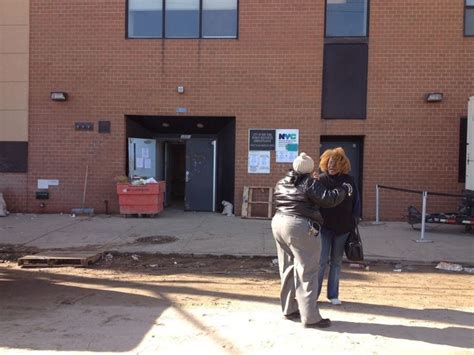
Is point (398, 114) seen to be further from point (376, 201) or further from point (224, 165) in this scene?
point (224, 165)

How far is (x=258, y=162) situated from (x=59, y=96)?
556cm

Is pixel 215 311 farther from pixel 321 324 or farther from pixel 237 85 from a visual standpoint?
pixel 237 85

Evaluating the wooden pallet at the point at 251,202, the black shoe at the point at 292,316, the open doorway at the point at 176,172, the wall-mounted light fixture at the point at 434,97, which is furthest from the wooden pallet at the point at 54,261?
the wall-mounted light fixture at the point at 434,97

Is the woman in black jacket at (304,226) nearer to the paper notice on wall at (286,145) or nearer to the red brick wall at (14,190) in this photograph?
the paper notice on wall at (286,145)

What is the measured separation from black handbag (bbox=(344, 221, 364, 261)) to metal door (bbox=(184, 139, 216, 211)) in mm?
9505

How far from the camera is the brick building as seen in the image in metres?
13.4

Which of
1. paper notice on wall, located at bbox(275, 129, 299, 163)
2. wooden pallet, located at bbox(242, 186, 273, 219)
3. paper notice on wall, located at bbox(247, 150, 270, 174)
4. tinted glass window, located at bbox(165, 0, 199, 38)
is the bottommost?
wooden pallet, located at bbox(242, 186, 273, 219)

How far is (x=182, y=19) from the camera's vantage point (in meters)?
14.0

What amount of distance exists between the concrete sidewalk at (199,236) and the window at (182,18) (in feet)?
16.0

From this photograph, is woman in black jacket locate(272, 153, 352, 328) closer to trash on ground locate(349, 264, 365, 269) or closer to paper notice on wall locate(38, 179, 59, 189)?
trash on ground locate(349, 264, 365, 269)

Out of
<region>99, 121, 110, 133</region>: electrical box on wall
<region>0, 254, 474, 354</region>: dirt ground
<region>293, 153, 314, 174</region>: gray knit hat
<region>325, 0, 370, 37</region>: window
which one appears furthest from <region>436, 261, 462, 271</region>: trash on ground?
<region>99, 121, 110, 133</region>: electrical box on wall

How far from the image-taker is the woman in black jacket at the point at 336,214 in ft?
19.0

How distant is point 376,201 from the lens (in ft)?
43.9

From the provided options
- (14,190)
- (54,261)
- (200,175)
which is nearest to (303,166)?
(54,261)
